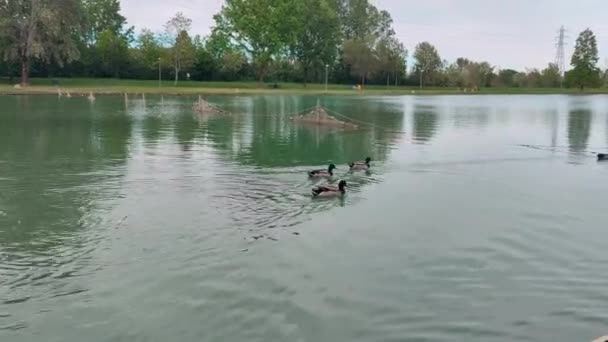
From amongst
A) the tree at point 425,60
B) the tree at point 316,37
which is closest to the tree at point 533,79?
the tree at point 425,60

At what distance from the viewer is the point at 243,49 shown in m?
106

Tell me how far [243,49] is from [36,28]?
38.9m

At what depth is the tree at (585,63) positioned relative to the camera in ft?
476

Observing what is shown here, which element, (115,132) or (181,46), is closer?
(115,132)

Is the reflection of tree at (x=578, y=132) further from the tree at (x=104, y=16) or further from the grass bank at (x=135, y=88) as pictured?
the tree at (x=104, y=16)

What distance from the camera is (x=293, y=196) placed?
16969mm

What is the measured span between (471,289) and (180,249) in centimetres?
556

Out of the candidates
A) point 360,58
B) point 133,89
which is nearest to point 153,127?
point 133,89

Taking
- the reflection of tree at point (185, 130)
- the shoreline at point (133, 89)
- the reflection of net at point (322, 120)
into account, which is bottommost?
the reflection of tree at point (185, 130)

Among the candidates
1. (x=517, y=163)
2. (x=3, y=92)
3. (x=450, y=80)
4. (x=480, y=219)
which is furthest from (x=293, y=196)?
(x=450, y=80)

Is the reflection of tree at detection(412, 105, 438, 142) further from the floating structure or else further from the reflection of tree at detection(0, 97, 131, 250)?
the reflection of tree at detection(0, 97, 131, 250)

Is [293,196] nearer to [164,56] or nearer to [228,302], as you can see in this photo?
[228,302]

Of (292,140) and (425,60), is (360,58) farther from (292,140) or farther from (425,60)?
(292,140)

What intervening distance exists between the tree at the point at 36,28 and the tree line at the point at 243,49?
0.12m
